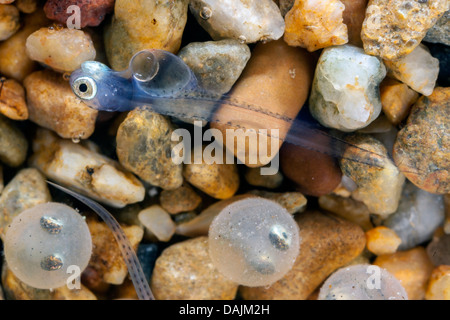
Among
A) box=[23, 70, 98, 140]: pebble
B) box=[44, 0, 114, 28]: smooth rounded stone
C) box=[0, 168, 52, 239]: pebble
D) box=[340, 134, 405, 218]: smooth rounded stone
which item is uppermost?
box=[44, 0, 114, 28]: smooth rounded stone

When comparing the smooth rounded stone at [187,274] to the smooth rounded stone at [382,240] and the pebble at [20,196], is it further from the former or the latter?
the smooth rounded stone at [382,240]

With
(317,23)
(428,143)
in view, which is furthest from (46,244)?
(428,143)

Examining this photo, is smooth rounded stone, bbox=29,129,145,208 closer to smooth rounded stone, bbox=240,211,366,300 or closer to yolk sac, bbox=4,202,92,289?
yolk sac, bbox=4,202,92,289

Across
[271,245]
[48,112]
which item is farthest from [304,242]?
[48,112]

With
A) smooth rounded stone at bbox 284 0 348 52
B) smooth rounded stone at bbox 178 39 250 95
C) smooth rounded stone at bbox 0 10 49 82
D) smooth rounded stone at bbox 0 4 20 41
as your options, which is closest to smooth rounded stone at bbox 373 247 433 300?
smooth rounded stone at bbox 284 0 348 52

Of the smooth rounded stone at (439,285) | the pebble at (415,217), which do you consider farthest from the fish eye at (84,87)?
the smooth rounded stone at (439,285)
